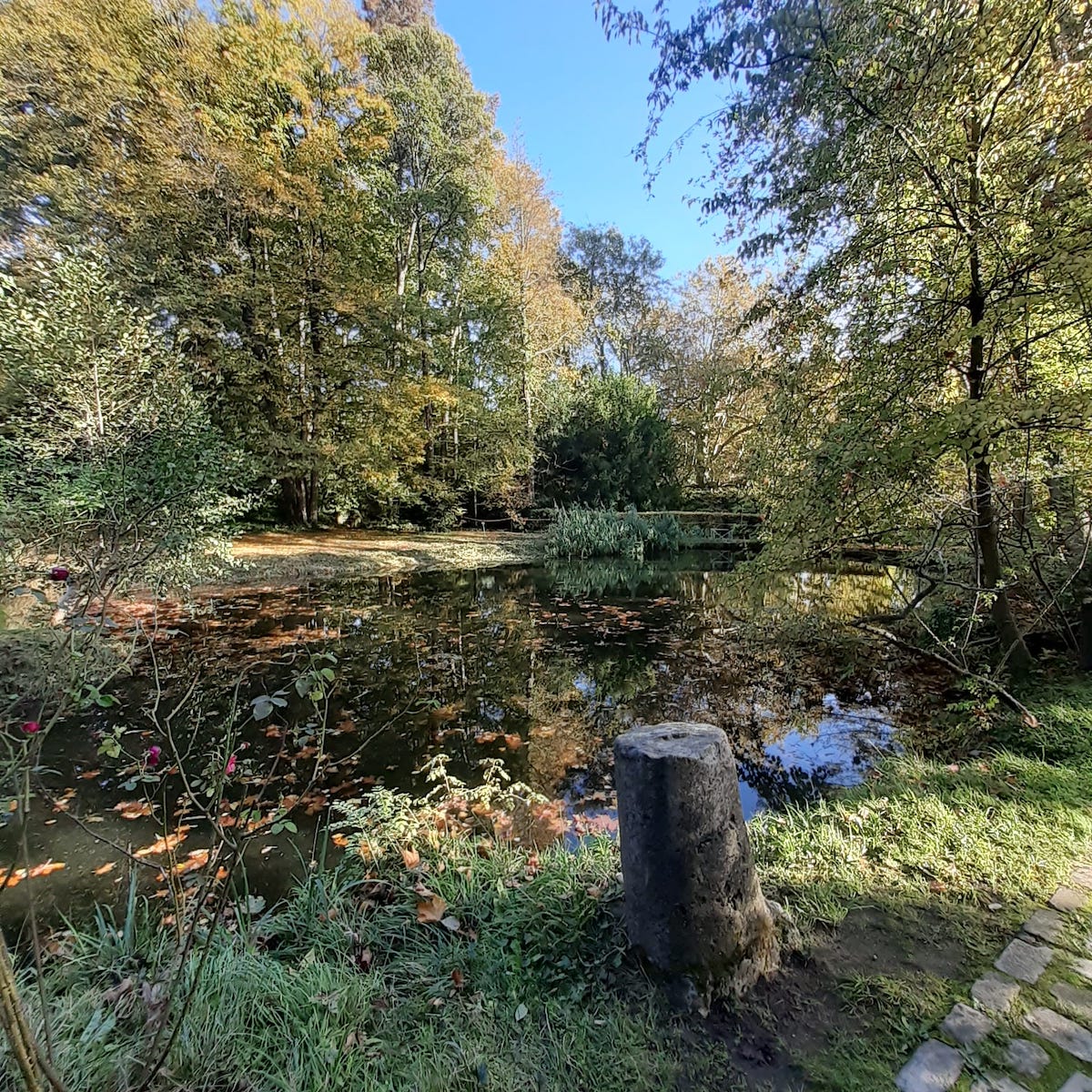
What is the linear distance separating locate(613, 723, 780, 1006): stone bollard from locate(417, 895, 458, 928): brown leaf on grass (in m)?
0.78

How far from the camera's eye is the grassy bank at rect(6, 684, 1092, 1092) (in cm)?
137

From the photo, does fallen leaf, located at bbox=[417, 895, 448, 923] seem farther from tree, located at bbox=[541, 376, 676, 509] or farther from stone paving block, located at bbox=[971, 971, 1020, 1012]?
Answer: tree, located at bbox=[541, 376, 676, 509]

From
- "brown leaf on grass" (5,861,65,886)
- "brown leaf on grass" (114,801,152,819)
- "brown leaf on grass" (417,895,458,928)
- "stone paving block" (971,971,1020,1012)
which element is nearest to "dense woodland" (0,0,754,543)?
"brown leaf on grass" (114,801,152,819)

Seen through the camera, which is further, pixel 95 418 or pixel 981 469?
pixel 95 418

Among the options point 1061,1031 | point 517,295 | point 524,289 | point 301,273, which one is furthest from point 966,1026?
point 524,289

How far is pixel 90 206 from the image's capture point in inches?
412

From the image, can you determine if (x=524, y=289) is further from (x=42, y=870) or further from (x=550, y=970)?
(x=550, y=970)

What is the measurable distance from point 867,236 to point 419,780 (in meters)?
4.86

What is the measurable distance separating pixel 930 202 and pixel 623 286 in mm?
26154

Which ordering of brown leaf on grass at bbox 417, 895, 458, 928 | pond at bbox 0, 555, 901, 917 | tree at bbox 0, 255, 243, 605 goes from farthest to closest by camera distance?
tree at bbox 0, 255, 243, 605, pond at bbox 0, 555, 901, 917, brown leaf on grass at bbox 417, 895, 458, 928

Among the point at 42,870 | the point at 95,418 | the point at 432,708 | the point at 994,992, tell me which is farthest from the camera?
the point at 95,418

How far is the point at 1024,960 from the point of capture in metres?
1.66

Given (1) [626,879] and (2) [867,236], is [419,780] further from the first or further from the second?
(2) [867,236]

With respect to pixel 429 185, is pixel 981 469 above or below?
below
